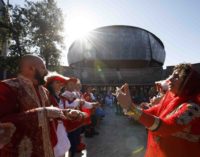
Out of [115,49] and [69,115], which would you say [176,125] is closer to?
[69,115]

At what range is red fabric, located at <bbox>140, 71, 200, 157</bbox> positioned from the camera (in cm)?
257

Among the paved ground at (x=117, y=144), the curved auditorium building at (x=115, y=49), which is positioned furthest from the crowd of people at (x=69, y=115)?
the curved auditorium building at (x=115, y=49)

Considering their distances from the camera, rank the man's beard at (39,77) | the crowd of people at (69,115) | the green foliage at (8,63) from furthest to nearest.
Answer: the green foliage at (8,63) → the man's beard at (39,77) → the crowd of people at (69,115)

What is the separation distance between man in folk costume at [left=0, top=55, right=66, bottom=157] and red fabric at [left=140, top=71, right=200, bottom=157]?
103cm

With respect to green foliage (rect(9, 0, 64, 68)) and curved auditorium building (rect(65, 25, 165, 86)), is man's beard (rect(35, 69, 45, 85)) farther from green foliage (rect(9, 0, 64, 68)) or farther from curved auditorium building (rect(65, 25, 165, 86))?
curved auditorium building (rect(65, 25, 165, 86))

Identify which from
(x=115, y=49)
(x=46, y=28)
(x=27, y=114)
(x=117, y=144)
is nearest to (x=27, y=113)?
(x=27, y=114)

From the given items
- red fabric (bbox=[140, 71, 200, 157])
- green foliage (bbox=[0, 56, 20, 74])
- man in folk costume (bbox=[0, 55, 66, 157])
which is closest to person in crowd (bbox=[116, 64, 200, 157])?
red fabric (bbox=[140, 71, 200, 157])

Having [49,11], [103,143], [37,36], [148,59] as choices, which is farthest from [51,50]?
[148,59]

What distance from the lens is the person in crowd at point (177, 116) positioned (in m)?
2.57

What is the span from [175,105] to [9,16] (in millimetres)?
18928

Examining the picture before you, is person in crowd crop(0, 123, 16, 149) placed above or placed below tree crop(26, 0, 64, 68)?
below

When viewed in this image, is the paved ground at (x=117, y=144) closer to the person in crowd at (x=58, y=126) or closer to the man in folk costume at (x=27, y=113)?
the person in crowd at (x=58, y=126)

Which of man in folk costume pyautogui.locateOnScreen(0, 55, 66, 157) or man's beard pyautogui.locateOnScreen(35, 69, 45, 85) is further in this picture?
man's beard pyautogui.locateOnScreen(35, 69, 45, 85)

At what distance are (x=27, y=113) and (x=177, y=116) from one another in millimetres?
1434
